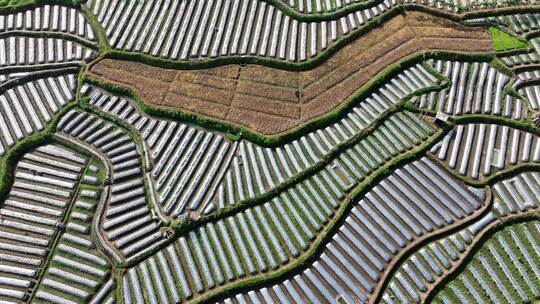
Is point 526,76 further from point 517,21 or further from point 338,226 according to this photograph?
point 338,226

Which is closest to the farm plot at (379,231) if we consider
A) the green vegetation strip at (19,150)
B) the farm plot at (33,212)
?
the farm plot at (33,212)

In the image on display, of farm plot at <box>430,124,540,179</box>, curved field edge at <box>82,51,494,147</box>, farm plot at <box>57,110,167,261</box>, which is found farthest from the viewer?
curved field edge at <box>82,51,494,147</box>

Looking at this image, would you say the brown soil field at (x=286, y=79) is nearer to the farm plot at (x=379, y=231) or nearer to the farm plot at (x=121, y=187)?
the farm plot at (x=121, y=187)

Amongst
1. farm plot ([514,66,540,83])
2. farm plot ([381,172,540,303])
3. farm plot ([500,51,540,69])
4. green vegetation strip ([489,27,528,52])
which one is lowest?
farm plot ([381,172,540,303])

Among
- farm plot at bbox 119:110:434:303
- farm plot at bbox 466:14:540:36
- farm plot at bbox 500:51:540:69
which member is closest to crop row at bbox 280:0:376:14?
farm plot at bbox 466:14:540:36

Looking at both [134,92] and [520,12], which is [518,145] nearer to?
[520,12]

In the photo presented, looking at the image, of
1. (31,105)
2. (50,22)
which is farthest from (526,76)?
(50,22)

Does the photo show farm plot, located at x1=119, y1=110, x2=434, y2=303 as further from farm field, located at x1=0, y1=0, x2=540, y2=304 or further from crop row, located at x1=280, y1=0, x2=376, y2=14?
crop row, located at x1=280, y1=0, x2=376, y2=14
